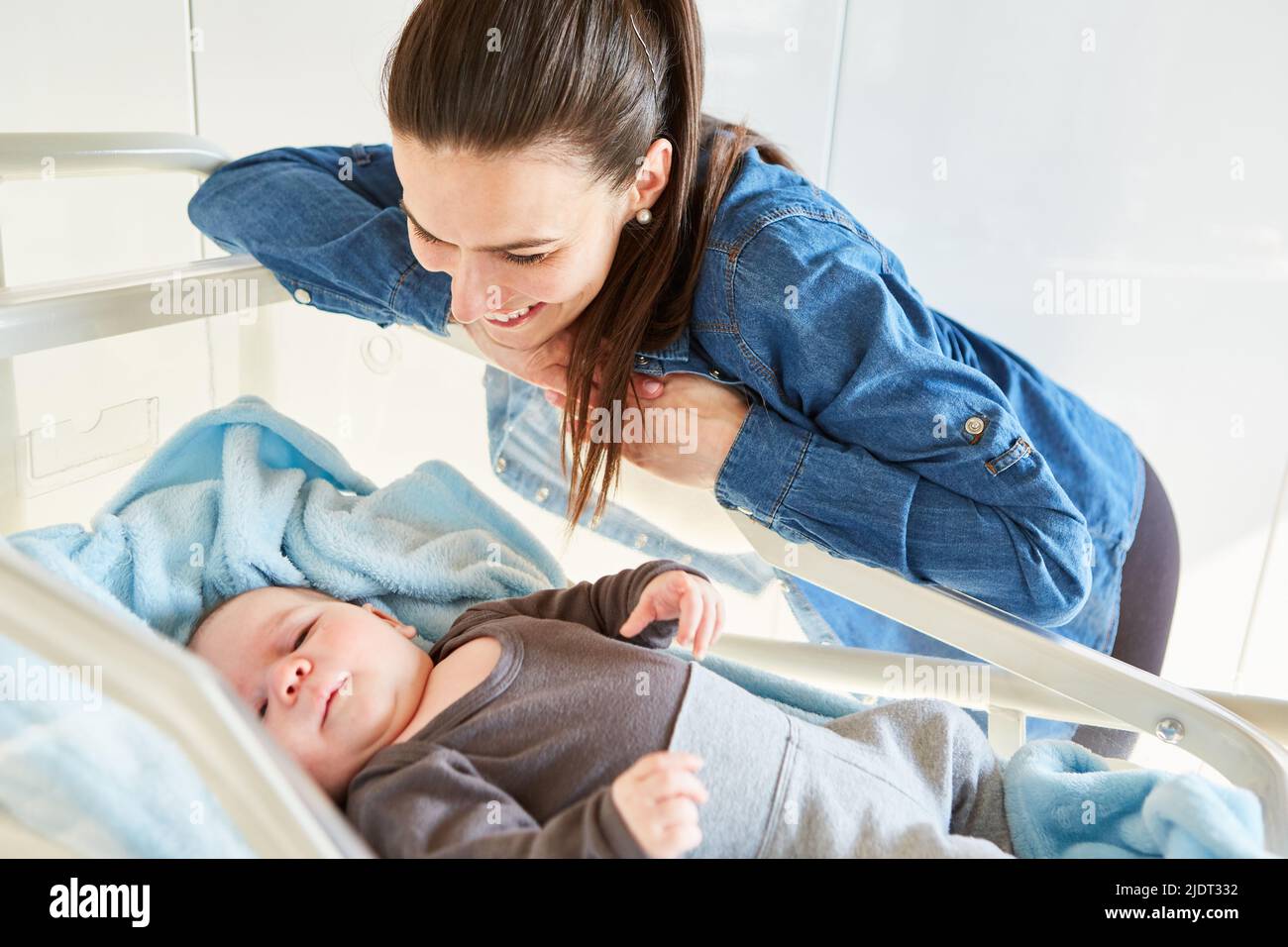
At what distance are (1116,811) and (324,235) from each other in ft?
3.07

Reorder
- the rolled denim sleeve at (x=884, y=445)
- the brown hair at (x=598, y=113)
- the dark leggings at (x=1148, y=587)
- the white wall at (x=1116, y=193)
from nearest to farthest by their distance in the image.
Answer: the brown hair at (x=598, y=113) → the rolled denim sleeve at (x=884, y=445) → the dark leggings at (x=1148, y=587) → the white wall at (x=1116, y=193)

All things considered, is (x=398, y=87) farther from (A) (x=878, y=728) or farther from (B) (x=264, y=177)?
(A) (x=878, y=728)

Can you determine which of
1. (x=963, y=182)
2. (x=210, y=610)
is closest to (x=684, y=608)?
(x=210, y=610)

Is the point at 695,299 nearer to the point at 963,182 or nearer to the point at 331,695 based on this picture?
the point at 331,695

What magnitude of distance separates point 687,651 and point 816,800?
0.35 meters

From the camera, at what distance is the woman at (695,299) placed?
83 centimetres

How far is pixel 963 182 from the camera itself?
5.35ft

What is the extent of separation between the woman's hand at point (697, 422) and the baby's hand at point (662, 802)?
0.43 meters

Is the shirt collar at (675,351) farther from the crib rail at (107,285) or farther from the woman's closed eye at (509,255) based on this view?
the crib rail at (107,285)

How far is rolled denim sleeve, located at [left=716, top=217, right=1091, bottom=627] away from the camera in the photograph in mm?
917

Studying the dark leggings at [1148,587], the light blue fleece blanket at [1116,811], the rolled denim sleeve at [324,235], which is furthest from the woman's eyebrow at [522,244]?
the dark leggings at [1148,587]

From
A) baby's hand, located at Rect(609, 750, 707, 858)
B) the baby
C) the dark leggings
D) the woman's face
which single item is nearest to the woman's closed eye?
the woman's face
